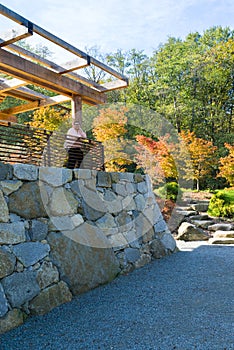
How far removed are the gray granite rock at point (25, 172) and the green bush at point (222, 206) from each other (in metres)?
7.79

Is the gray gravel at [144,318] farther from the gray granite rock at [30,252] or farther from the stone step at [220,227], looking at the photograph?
the stone step at [220,227]

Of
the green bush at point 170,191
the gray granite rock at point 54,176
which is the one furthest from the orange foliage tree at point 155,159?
the gray granite rock at point 54,176

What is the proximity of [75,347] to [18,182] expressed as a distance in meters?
1.52

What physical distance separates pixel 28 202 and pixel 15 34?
6.15ft

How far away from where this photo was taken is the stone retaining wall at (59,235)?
2.81m

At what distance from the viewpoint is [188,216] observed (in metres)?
9.81

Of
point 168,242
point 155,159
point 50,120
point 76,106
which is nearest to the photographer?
point 76,106

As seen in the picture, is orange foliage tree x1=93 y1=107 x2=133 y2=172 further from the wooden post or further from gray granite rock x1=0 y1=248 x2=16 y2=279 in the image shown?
gray granite rock x1=0 y1=248 x2=16 y2=279

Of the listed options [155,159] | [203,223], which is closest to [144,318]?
[203,223]

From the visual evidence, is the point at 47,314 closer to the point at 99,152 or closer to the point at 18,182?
the point at 18,182

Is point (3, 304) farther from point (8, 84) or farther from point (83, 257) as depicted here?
point (8, 84)

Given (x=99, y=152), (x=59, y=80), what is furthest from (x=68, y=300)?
(x=59, y=80)

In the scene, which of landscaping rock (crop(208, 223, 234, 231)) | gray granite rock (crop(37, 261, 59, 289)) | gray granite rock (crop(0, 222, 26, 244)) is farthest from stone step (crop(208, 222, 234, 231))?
gray granite rock (crop(0, 222, 26, 244))

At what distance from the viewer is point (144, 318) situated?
275cm
